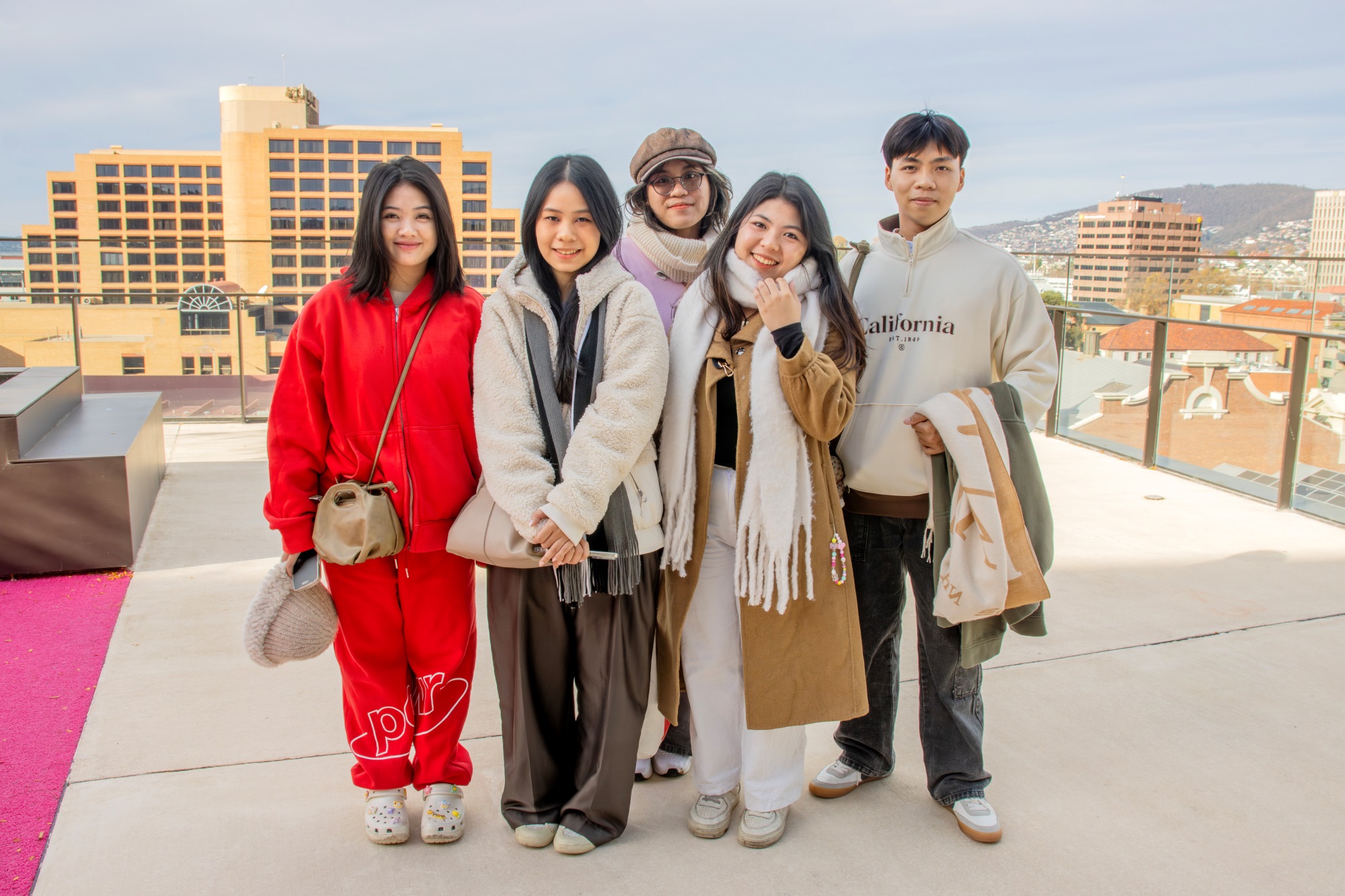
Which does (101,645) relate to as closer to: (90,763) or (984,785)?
(90,763)

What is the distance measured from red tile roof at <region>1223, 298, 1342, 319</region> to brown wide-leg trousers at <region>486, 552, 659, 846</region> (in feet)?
25.0

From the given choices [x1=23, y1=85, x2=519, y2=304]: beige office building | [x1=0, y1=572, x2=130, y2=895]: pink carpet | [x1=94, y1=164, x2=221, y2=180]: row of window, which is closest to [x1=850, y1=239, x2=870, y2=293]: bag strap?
[x1=0, y1=572, x2=130, y2=895]: pink carpet

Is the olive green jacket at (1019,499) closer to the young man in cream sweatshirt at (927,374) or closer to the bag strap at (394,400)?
the young man in cream sweatshirt at (927,374)

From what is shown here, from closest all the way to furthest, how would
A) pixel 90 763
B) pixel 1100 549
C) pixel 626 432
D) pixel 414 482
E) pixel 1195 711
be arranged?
pixel 626 432
pixel 414 482
pixel 90 763
pixel 1195 711
pixel 1100 549

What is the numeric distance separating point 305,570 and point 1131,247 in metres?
34.1

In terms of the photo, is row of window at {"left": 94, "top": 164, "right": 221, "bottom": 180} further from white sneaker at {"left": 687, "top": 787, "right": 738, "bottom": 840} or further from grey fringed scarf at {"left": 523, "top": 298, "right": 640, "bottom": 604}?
white sneaker at {"left": 687, "top": 787, "right": 738, "bottom": 840}

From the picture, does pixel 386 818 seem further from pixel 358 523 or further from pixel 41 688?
pixel 41 688

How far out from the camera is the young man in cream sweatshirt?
87.6 inches

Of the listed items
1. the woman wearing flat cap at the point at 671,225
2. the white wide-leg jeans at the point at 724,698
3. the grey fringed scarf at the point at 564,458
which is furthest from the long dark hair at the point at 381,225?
the white wide-leg jeans at the point at 724,698

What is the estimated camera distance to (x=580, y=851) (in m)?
2.15

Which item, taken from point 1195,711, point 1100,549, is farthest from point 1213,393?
point 1195,711

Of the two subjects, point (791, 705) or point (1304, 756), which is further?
point (1304, 756)

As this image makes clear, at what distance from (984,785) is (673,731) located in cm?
82

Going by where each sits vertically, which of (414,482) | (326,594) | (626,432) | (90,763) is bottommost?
(90,763)
